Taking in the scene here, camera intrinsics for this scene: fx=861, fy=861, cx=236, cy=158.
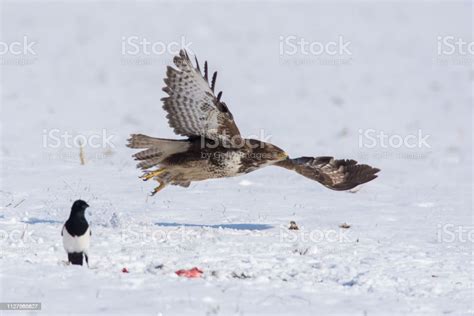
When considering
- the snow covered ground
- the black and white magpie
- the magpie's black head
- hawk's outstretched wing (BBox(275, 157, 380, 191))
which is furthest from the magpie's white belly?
hawk's outstretched wing (BBox(275, 157, 380, 191))

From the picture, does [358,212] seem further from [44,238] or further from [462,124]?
[462,124]

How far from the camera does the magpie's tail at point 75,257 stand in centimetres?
726

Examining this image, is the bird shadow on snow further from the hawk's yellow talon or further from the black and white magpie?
the black and white magpie

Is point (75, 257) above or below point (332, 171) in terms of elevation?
below

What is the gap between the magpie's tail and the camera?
7.26 m

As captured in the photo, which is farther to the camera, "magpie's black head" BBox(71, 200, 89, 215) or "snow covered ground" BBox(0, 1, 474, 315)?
"magpie's black head" BBox(71, 200, 89, 215)

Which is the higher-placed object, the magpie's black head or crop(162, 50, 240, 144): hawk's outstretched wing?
crop(162, 50, 240, 144): hawk's outstretched wing

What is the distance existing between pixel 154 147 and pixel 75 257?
239 cm

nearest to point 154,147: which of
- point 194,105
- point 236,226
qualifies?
point 194,105

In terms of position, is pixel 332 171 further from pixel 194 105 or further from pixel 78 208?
pixel 78 208

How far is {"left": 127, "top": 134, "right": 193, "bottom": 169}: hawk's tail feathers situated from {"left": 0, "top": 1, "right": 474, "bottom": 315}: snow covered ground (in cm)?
68

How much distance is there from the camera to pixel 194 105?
898 centimetres

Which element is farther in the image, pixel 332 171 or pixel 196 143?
pixel 332 171

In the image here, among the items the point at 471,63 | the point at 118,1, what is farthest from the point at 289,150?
the point at 118,1
